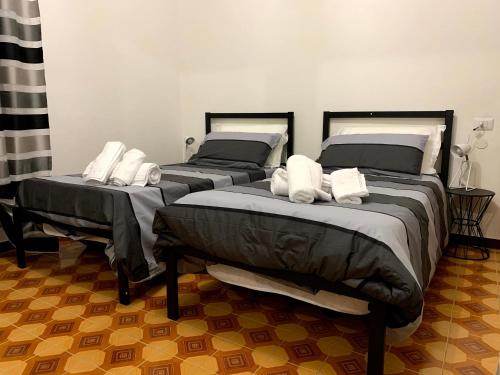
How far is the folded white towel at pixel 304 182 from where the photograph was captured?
1.70 m

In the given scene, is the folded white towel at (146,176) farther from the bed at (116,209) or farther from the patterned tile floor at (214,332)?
the patterned tile floor at (214,332)

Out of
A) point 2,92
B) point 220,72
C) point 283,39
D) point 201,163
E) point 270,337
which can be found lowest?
point 270,337

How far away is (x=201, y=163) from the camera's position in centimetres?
335

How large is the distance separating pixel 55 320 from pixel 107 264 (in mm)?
771

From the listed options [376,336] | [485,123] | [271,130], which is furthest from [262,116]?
[376,336]

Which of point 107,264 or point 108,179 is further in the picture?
point 107,264

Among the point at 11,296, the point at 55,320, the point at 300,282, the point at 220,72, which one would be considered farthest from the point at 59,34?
the point at 300,282

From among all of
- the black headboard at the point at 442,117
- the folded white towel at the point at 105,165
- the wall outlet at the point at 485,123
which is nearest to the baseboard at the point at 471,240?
the black headboard at the point at 442,117

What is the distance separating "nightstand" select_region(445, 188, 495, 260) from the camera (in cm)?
290

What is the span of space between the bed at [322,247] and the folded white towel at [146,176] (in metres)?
0.53

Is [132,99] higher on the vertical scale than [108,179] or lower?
higher

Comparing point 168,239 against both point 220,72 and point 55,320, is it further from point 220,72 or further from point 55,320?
point 220,72

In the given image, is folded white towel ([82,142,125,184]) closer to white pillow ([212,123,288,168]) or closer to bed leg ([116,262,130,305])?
bed leg ([116,262,130,305])

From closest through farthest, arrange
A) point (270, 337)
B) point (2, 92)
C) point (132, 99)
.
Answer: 1. point (270, 337)
2. point (2, 92)
3. point (132, 99)
